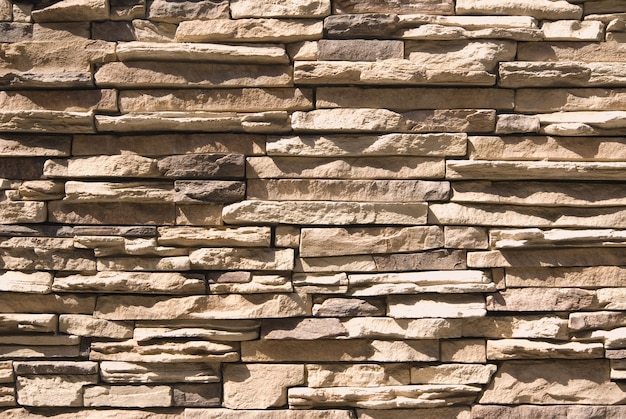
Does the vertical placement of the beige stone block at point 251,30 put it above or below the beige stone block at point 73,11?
below

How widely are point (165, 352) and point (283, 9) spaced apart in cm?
99

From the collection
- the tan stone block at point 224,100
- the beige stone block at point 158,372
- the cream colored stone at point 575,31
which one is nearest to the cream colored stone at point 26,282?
the beige stone block at point 158,372

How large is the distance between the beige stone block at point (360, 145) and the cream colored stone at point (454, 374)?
0.59 m

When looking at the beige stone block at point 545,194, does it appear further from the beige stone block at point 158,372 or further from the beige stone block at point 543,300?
the beige stone block at point 158,372

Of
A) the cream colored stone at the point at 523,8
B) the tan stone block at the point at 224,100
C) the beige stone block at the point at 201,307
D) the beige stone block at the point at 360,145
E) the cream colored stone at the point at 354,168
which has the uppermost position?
the cream colored stone at the point at 523,8

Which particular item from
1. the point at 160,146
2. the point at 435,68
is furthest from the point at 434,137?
the point at 160,146

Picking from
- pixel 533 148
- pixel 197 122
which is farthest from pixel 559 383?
pixel 197 122

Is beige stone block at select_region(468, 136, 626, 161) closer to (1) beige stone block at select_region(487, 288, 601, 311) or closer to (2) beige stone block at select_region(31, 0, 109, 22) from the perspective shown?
(1) beige stone block at select_region(487, 288, 601, 311)

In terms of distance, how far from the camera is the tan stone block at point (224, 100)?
1.63 metres

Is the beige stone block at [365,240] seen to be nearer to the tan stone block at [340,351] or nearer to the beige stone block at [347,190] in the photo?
Result: the beige stone block at [347,190]

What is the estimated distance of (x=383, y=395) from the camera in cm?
167

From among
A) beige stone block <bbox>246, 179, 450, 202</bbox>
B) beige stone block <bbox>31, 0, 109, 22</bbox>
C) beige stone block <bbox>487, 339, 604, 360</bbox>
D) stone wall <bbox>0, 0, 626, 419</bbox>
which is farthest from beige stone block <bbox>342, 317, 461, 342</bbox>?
beige stone block <bbox>31, 0, 109, 22</bbox>

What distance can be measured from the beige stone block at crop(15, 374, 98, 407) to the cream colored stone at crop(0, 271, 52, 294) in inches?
9.9

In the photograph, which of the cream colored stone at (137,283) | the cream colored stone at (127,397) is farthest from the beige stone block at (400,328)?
the cream colored stone at (127,397)
